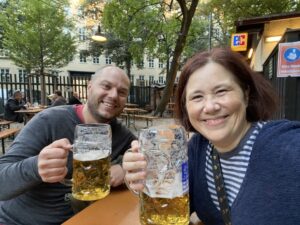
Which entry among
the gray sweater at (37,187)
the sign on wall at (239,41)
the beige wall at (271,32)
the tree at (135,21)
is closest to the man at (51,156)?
the gray sweater at (37,187)

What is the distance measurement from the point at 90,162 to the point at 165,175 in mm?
327

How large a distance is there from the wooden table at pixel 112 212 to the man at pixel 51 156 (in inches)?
4.9

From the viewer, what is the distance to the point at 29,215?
1445 millimetres

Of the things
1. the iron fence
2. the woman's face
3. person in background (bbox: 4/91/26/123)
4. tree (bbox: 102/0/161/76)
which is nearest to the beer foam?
the woman's face

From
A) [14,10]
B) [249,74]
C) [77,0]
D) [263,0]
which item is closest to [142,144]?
[249,74]

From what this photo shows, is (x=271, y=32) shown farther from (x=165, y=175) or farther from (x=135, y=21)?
(x=165, y=175)

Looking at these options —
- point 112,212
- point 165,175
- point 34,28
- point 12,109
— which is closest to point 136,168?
point 165,175

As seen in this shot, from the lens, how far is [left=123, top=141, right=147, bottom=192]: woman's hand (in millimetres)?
961

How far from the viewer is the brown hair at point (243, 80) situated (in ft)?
3.84

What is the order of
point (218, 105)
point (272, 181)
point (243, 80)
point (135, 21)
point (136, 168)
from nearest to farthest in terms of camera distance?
point (272, 181) < point (136, 168) < point (218, 105) < point (243, 80) < point (135, 21)

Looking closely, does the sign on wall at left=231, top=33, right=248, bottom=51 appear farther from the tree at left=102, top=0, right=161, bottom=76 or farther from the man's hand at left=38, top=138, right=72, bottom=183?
the man's hand at left=38, top=138, right=72, bottom=183

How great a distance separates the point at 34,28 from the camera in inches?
616

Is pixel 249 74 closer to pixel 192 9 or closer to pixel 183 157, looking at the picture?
pixel 183 157

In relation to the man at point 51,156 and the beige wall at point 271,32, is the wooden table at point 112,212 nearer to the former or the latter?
the man at point 51,156
